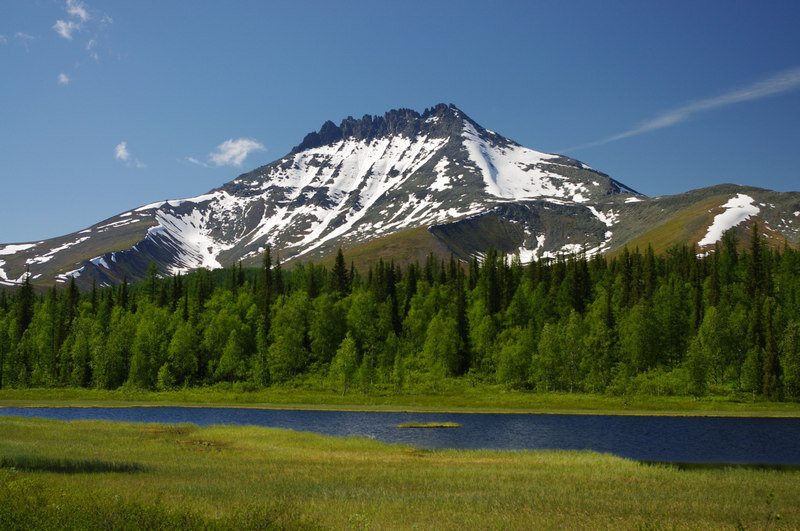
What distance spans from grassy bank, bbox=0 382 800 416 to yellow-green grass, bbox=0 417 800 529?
50943 mm

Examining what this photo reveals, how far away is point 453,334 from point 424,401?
23011mm

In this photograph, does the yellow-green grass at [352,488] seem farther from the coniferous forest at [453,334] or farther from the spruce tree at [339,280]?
the spruce tree at [339,280]

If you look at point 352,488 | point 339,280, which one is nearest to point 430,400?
point 339,280

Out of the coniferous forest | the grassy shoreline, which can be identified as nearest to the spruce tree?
the coniferous forest

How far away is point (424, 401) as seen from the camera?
10144 centimetres

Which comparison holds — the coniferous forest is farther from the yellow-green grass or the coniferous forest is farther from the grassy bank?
the yellow-green grass

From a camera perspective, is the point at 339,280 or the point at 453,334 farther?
the point at 339,280

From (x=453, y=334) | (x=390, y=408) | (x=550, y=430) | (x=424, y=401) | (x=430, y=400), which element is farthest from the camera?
(x=453, y=334)

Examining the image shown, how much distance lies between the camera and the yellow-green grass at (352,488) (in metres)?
18.1

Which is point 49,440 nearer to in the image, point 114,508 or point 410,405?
point 114,508

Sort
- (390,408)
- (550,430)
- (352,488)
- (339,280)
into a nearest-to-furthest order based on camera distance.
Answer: (352,488) → (550,430) → (390,408) → (339,280)

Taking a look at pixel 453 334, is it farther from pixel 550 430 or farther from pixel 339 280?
pixel 550 430

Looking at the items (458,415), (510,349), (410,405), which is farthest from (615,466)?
(510,349)

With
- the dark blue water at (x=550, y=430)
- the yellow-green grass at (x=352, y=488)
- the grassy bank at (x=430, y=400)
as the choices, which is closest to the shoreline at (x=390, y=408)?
the grassy bank at (x=430, y=400)
